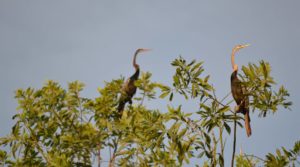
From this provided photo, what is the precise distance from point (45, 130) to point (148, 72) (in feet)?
8.16

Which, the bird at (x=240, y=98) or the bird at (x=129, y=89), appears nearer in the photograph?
the bird at (x=240, y=98)

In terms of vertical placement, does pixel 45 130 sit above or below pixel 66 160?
above

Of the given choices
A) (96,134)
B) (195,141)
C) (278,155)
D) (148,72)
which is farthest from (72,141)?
(278,155)

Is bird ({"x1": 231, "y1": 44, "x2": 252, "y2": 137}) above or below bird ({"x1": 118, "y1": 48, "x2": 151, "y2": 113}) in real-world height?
below

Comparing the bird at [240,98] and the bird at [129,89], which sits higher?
the bird at [129,89]

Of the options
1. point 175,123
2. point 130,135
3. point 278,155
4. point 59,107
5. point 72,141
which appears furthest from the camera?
point 59,107

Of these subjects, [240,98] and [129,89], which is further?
[129,89]

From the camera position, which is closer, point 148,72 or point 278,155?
point 278,155

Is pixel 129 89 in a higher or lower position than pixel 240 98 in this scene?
higher

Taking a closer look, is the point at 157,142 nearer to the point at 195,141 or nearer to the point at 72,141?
the point at 195,141

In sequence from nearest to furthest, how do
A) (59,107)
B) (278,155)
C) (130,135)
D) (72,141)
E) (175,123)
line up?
1. (175,123)
2. (278,155)
3. (130,135)
4. (72,141)
5. (59,107)

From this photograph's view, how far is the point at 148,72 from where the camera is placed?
911 cm

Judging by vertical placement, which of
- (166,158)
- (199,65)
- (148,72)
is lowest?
(166,158)

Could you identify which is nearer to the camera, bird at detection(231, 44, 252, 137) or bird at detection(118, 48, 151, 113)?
bird at detection(231, 44, 252, 137)
